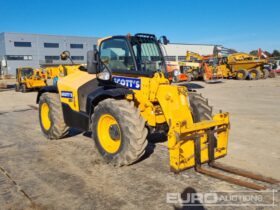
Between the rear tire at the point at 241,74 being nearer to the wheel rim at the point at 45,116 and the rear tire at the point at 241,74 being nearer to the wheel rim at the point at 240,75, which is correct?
the wheel rim at the point at 240,75

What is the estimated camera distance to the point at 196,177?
4.41m

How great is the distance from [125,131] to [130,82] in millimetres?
1123

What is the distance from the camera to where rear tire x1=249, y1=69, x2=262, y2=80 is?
86.8ft

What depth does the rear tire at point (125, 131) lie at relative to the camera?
4559 mm

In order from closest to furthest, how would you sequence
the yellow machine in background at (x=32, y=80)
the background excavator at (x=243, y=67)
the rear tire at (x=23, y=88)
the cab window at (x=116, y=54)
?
the cab window at (x=116, y=54) → the yellow machine in background at (x=32, y=80) → the rear tire at (x=23, y=88) → the background excavator at (x=243, y=67)

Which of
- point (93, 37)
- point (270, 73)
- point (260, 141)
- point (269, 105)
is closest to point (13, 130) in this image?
point (260, 141)

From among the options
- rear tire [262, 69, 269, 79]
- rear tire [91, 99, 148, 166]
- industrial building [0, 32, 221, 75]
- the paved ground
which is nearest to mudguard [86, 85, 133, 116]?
rear tire [91, 99, 148, 166]

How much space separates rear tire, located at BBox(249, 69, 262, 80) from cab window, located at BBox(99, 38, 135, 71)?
77.4ft

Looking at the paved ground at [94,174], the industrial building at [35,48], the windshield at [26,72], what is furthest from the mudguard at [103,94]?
the industrial building at [35,48]

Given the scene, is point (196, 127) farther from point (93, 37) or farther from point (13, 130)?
point (93, 37)

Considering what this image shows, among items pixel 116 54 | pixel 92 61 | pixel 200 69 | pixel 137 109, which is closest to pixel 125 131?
pixel 137 109

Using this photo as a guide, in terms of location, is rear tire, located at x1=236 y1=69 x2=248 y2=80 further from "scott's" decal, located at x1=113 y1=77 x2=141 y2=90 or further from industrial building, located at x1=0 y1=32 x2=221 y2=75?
industrial building, located at x1=0 y1=32 x2=221 y2=75

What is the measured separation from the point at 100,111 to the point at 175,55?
2409 inches

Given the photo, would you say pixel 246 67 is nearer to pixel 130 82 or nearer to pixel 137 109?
pixel 130 82
